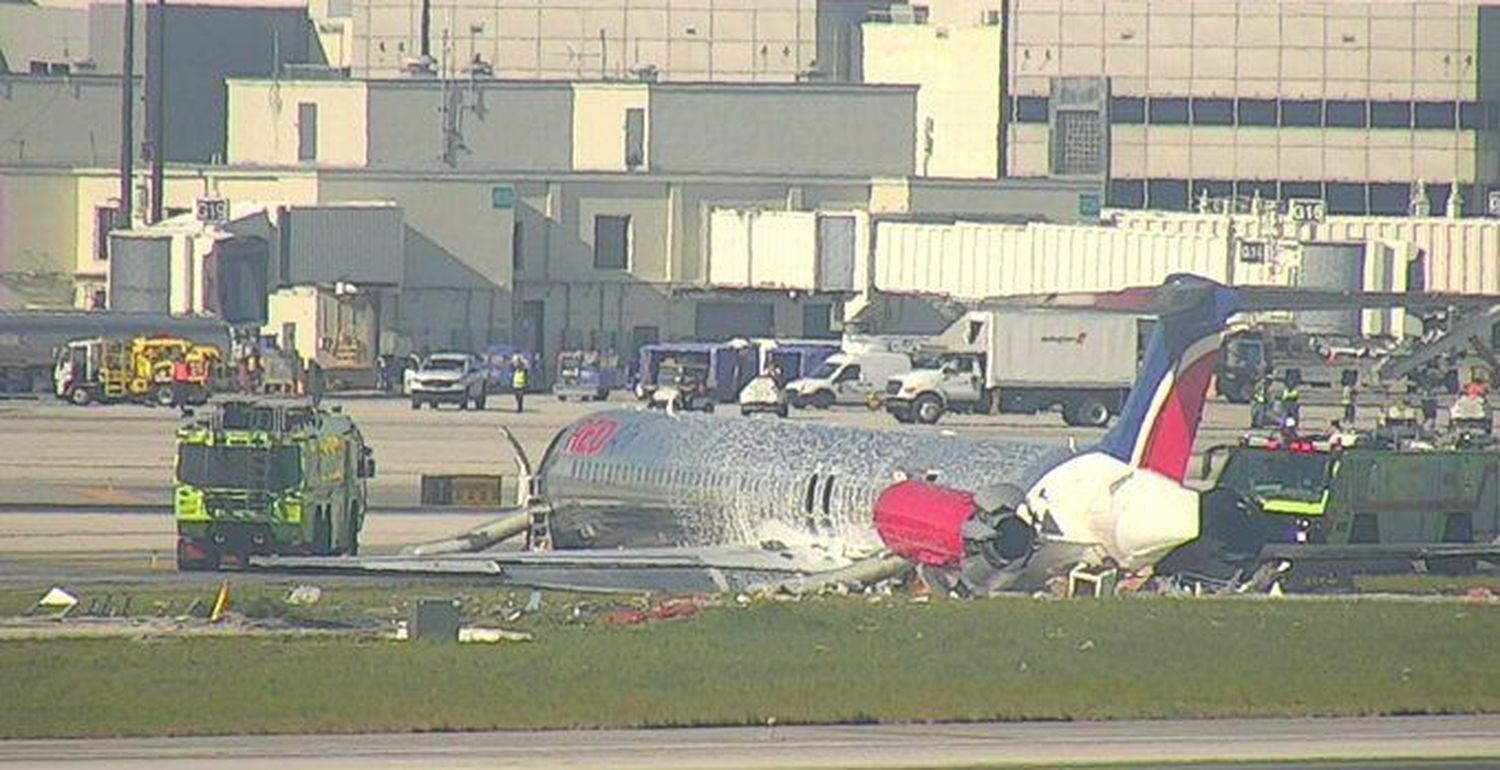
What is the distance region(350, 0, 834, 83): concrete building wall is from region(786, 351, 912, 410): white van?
4100cm

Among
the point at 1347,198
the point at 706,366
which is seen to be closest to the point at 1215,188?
the point at 1347,198

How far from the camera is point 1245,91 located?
5886 inches

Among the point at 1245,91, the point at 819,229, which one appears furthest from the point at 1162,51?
the point at 819,229

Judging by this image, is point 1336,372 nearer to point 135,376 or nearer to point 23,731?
point 135,376

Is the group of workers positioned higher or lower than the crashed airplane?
higher

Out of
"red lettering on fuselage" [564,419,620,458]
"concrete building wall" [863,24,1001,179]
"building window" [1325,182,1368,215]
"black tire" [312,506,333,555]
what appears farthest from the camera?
"building window" [1325,182,1368,215]

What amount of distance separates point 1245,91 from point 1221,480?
9114 centimetres

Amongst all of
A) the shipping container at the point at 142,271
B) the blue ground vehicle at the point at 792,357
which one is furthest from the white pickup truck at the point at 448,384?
the shipping container at the point at 142,271

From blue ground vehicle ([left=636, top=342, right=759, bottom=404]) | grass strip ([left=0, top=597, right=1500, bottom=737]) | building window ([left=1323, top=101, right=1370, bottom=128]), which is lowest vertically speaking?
grass strip ([left=0, top=597, right=1500, bottom=737])

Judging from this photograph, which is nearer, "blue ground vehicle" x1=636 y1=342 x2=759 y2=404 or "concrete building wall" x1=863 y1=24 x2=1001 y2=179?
"blue ground vehicle" x1=636 y1=342 x2=759 y2=404

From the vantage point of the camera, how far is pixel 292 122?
13575cm

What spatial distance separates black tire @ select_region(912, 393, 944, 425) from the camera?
107 metres

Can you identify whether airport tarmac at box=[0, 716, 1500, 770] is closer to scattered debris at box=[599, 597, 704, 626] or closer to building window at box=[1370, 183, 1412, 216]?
scattered debris at box=[599, 597, 704, 626]

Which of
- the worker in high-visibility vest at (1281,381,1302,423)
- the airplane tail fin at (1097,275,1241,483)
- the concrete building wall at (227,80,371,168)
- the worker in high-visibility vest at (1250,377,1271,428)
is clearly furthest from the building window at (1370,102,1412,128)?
the airplane tail fin at (1097,275,1241,483)
